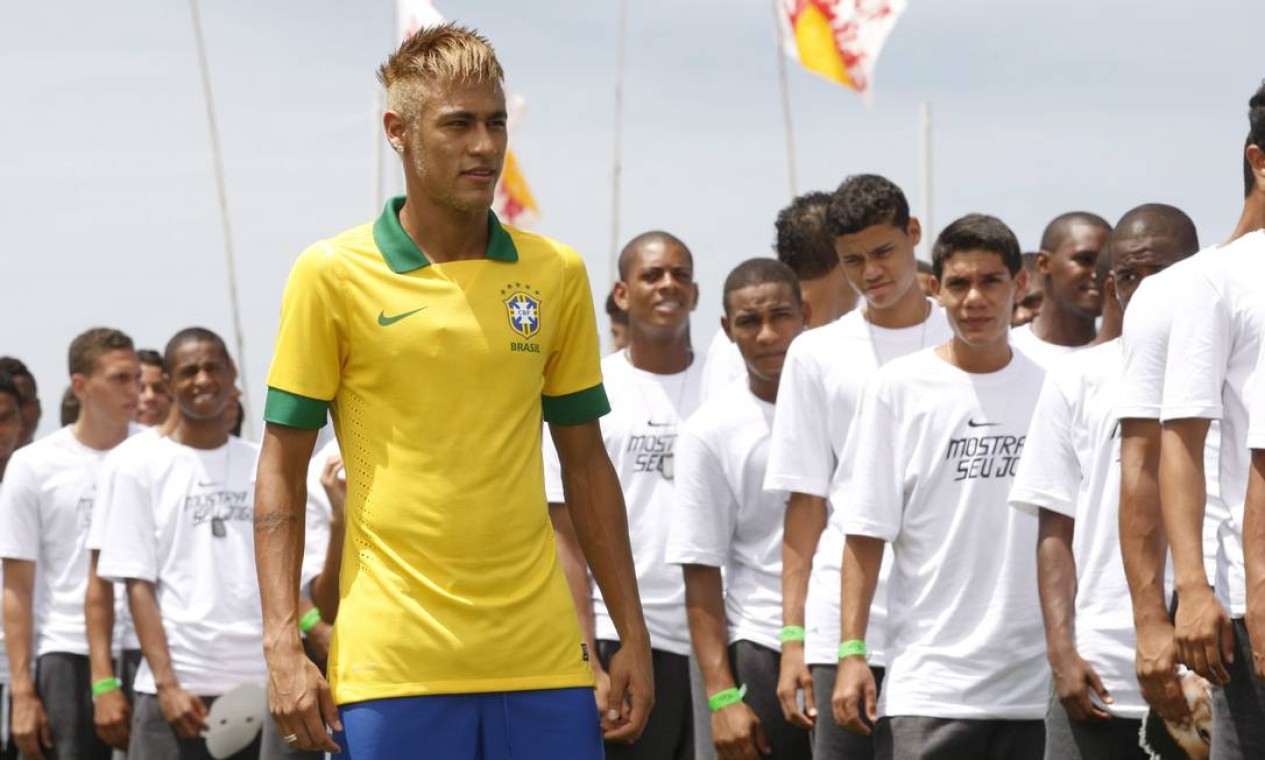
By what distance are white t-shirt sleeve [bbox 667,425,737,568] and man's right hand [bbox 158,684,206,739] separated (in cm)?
267

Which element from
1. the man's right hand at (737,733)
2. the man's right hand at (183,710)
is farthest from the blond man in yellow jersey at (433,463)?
the man's right hand at (183,710)

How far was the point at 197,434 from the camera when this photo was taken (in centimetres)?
1016

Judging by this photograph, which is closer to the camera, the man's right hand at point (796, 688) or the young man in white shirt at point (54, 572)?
the man's right hand at point (796, 688)

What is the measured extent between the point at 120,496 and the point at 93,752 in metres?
1.69

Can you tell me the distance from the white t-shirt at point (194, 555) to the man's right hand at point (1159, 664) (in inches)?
209

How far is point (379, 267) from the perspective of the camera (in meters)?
4.96

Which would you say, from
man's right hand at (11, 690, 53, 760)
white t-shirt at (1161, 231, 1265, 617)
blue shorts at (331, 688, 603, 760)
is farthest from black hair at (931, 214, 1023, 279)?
man's right hand at (11, 690, 53, 760)

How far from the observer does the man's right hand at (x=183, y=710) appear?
31.6ft

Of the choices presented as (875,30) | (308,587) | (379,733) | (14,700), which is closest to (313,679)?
(379,733)

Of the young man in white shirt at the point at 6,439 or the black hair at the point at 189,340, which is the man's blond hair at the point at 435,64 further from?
the young man in white shirt at the point at 6,439

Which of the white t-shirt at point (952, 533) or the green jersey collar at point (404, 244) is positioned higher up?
the green jersey collar at point (404, 244)

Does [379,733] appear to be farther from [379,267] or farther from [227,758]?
[227,758]

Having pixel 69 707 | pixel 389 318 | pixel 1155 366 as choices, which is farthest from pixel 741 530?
pixel 69 707

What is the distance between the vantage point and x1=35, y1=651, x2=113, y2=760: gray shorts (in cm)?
1092
